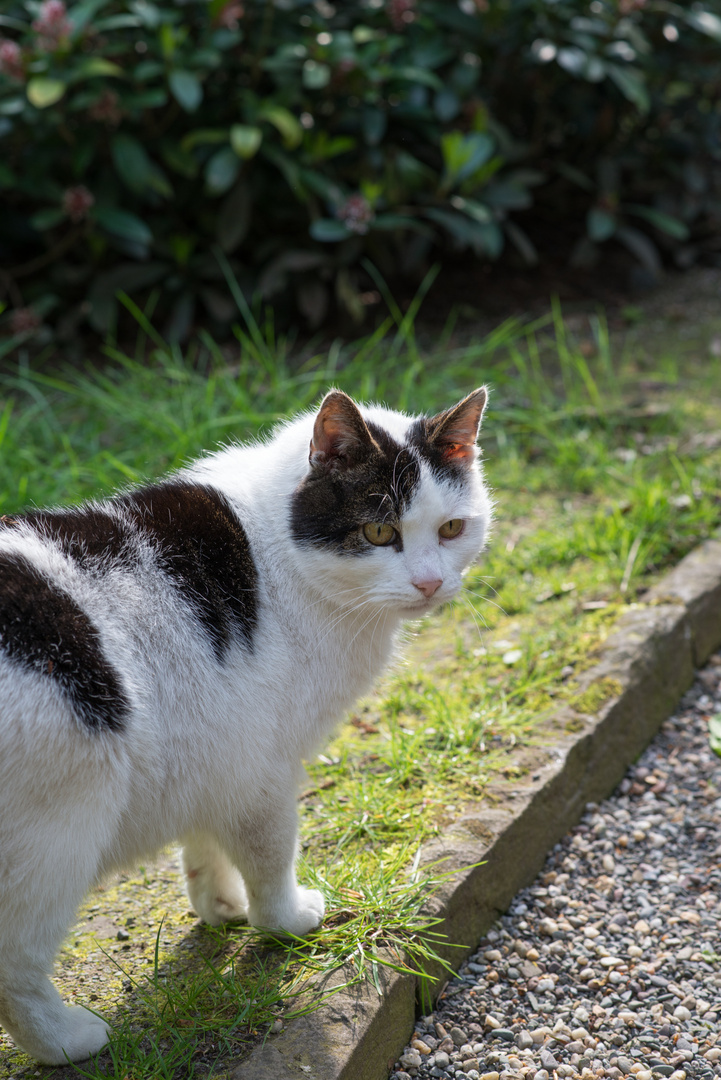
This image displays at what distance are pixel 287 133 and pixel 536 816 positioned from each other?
358 centimetres

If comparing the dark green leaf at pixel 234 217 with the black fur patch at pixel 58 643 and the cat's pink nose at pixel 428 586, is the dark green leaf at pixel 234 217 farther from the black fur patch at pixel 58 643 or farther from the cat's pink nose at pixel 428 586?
the black fur patch at pixel 58 643

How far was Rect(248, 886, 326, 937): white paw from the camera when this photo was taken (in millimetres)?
1991

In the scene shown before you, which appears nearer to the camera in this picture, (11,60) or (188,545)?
(188,545)

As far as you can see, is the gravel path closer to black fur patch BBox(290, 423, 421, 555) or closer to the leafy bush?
black fur patch BBox(290, 423, 421, 555)

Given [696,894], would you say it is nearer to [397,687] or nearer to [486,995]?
[486,995]

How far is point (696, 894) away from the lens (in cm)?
238

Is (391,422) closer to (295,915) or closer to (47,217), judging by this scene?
(295,915)

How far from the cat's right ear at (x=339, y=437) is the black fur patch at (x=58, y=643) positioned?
0.61 meters

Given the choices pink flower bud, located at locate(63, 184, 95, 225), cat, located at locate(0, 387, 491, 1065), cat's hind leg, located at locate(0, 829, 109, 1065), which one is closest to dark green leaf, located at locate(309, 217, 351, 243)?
pink flower bud, located at locate(63, 184, 95, 225)

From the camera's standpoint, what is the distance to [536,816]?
7.93 ft

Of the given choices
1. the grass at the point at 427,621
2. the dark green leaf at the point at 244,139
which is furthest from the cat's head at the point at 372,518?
the dark green leaf at the point at 244,139

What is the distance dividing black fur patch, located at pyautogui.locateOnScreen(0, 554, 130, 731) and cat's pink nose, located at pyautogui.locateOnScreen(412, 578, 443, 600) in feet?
2.12

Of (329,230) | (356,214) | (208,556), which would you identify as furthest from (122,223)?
(208,556)

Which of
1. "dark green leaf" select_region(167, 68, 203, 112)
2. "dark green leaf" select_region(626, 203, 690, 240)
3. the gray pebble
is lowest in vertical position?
"dark green leaf" select_region(626, 203, 690, 240)
